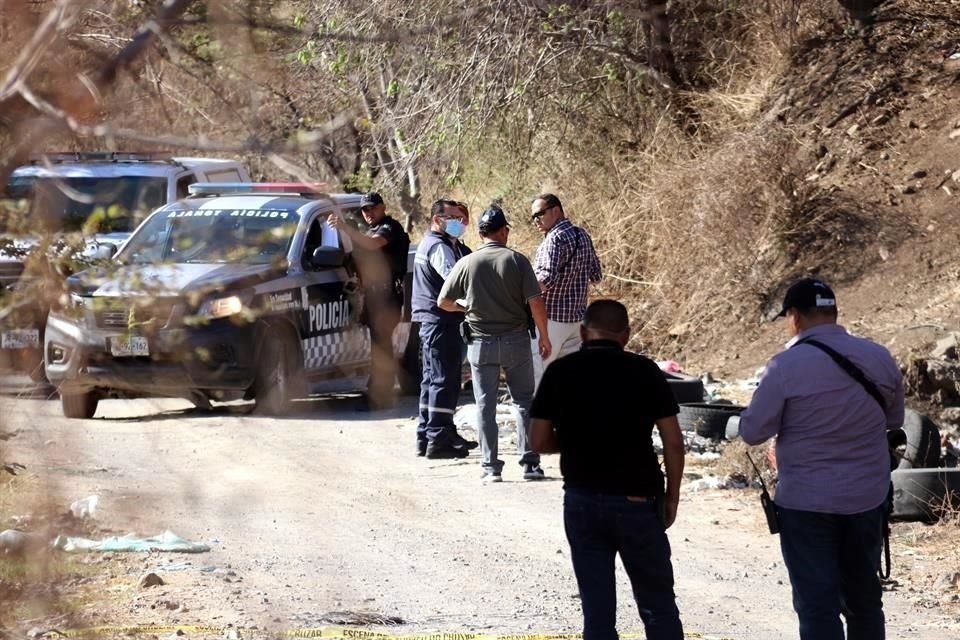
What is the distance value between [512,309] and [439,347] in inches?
45.3

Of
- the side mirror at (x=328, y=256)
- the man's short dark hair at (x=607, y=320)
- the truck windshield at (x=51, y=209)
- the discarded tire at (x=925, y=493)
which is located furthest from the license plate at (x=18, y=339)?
the side mirror at (x=328, y=256)

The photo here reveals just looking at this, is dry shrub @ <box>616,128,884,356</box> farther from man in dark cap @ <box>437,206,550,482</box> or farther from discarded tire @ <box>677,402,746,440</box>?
man in dark cap @ <box>437,206,550,482</box>

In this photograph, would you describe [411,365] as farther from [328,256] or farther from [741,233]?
[741,233]

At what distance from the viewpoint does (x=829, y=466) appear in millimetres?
5621

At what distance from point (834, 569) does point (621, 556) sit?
0.81 meters

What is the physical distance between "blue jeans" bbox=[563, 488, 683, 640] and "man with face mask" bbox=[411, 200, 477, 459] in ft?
18.1

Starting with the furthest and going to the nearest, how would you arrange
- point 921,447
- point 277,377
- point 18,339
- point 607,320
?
point 277,377 → point 921,447 → point 607,320 → point 18,339

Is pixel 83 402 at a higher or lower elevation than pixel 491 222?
lower

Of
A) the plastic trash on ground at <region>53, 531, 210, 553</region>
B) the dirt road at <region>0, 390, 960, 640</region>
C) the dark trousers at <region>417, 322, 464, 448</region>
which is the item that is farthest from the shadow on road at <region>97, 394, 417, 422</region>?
the plastic trash on ground at <region>53, 531, 210, 553</region>

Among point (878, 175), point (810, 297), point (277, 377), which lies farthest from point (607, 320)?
point (878, 175)

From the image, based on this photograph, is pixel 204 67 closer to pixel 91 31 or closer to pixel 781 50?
pixel 91 31

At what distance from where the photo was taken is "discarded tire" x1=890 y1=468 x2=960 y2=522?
8844mm

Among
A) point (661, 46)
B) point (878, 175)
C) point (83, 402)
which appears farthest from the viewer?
point (661, 46)

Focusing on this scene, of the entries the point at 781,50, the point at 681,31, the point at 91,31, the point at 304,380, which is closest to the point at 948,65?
the point at 781,50
